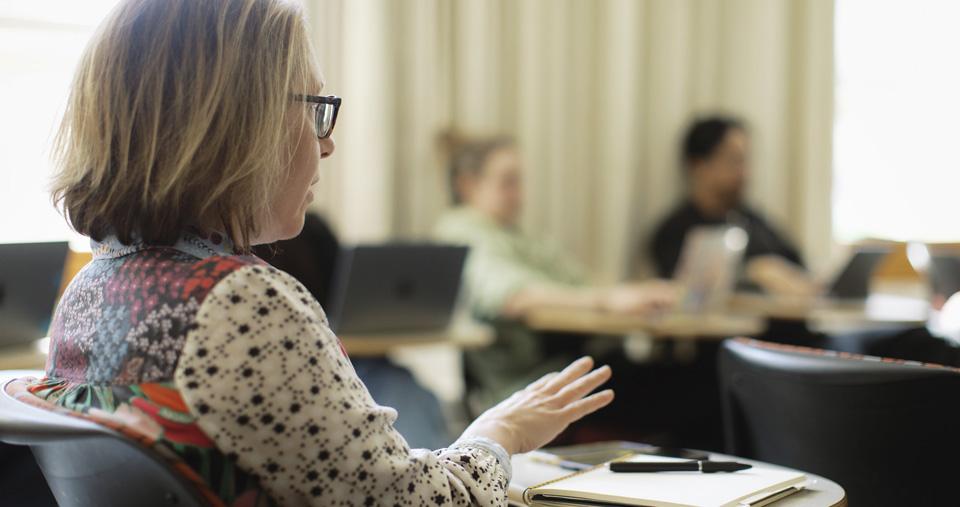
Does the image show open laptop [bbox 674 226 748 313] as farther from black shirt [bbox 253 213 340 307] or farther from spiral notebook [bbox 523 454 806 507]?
spiral notebook [bbox 523 454 806 507]

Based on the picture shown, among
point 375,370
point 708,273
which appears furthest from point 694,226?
point 375,370

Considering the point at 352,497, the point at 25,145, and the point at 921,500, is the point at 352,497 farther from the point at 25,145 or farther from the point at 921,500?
the point at 25,145

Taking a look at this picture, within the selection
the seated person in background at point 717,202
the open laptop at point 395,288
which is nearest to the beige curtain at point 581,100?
the seated person in background at point 717,202

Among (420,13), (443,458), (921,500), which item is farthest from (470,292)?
(443,458)

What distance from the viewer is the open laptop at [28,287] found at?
2.24 metres

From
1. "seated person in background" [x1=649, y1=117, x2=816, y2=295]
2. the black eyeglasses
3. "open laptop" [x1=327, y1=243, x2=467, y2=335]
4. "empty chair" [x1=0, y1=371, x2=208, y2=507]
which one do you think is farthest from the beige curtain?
"empty chair" [x1=0, y1=371, x2=208, y2=507]

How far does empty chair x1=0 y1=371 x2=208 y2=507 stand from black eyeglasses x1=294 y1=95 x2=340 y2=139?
1.28 feet

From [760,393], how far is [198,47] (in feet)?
3.14

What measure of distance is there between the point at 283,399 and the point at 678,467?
0.52 meters

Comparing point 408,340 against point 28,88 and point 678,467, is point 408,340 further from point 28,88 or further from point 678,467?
point 678,467

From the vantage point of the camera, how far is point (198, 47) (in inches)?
35.0

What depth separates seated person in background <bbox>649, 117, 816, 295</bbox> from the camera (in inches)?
166

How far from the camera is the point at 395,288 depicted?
2787 mm

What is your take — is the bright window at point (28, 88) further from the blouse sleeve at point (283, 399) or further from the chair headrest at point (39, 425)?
the blouse sleeve at point (283, 399)
